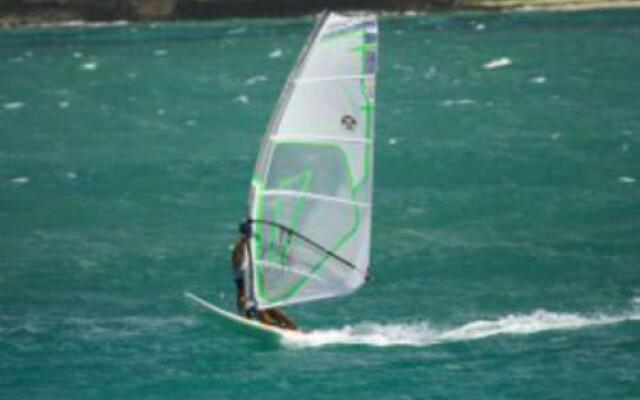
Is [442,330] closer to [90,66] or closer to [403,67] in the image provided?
[403,67]

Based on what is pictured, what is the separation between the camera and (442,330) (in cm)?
4747

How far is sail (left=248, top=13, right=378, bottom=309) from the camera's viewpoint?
137ft

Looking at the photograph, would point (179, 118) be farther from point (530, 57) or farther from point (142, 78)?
point (530, 57)

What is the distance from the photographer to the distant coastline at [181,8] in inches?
6905

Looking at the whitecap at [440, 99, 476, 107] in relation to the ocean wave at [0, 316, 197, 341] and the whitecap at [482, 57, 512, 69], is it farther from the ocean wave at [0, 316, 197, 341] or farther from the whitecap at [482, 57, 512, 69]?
the ocean wave at [0, 316, 197, 341]

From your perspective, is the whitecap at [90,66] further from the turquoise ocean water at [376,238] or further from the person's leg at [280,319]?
the person's leg at [280,319]

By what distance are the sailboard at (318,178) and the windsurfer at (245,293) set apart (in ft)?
0.66

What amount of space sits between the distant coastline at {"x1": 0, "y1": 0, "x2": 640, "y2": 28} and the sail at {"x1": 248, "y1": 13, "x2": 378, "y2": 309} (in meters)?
131

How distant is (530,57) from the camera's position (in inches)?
4929

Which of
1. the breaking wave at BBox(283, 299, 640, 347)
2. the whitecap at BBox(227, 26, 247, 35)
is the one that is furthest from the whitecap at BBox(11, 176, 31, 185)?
the whitecap at BBox(227, 26, 247, 35)

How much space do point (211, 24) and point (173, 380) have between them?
132 meters

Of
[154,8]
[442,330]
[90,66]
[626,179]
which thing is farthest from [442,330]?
[154,8]

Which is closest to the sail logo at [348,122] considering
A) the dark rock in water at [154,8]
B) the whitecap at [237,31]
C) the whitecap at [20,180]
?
the whitecap at [20,180]

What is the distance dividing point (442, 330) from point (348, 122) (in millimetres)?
8198
